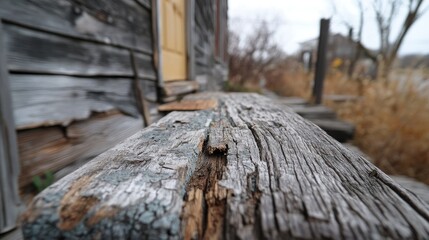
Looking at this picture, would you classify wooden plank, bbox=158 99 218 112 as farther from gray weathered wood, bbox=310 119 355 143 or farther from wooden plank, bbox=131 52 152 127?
gray weathered wood, bbox=310 119 355 143

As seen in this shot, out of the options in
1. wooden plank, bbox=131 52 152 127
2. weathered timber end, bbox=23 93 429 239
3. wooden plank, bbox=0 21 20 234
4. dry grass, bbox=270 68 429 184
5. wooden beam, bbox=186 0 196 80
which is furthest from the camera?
wooden beam, bbox=186 0 196 80

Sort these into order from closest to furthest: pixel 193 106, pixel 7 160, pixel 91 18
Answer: pixel 7 160 → pixel 91 18 → pixel 193 106

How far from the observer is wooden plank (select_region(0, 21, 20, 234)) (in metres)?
0.74

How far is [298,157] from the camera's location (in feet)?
1.75

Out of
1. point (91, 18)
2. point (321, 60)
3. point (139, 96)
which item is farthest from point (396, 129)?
point (91, 18)

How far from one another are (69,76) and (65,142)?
27 cm

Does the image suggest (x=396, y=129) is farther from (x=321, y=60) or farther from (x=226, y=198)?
(x=226, y=198)

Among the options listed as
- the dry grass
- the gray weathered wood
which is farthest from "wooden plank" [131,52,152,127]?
the dry grass

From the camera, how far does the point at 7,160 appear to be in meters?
0.77

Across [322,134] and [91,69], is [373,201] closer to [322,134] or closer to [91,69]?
[322,134]

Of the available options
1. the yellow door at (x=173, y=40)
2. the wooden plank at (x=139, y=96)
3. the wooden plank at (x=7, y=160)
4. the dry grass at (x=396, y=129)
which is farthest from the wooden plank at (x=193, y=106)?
the dry grass at (x=396, y=129)

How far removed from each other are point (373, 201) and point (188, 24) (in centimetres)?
275

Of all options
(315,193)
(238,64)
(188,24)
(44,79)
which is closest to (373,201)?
(315,193)

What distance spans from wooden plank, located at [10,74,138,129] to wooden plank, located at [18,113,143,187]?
0.04 m
